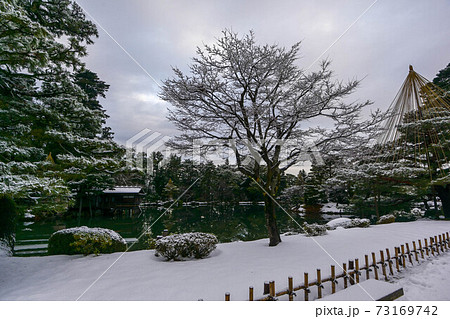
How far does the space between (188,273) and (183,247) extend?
117 cm

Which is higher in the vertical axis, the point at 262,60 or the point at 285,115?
the point at 262,60

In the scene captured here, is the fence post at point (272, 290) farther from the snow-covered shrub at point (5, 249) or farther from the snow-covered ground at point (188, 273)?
the snow-covered shrub at point (5, 249)

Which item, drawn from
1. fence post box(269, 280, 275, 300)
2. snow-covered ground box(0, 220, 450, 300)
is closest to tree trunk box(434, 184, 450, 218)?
snow-covered ground box(0, 220, 450, 300)

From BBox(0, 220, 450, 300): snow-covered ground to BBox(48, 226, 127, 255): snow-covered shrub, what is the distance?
0.29 m

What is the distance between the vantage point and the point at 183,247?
544 centimetres

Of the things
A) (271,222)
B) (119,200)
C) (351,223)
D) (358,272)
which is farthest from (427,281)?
(119,200)

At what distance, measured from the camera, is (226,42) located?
19.9 feet

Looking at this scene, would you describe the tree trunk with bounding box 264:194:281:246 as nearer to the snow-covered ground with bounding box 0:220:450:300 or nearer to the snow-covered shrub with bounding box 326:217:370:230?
the snow-covered ground with bounding box 0:220:450:300

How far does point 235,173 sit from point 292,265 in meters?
4.69

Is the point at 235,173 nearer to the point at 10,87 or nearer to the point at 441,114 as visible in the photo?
the point at 10,87

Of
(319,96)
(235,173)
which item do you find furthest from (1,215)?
(319,96)

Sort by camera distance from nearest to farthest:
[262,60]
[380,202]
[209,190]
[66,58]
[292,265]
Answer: [292,265] < [66,58] < [262,60] < [380,202] < [209,190]

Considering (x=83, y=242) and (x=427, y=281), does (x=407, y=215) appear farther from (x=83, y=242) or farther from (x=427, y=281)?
(x=83, y=242)
